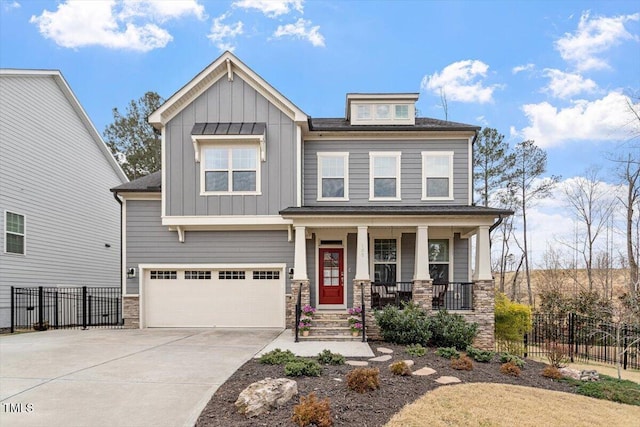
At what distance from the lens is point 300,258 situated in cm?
1216

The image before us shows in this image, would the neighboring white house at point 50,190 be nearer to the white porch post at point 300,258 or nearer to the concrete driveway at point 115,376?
the concrete driveway at point 115,376

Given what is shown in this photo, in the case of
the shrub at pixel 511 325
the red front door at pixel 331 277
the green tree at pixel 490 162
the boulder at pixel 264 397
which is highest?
the green tree at pixel 490 162

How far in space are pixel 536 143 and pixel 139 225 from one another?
20.7m

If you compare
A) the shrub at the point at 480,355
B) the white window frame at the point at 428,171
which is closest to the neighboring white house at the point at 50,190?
the white window frame at the point at 428,171

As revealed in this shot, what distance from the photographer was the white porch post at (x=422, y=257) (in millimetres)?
11773

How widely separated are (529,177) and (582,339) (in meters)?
11.7

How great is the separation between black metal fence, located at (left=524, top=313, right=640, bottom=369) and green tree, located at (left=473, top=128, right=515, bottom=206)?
9.63 meters

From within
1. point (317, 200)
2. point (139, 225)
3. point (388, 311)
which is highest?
point (317, 200)

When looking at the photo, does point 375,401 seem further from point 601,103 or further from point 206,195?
point 601,103

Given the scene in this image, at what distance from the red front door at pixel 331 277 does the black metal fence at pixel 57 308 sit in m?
7.23

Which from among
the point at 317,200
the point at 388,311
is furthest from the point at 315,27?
the point at 388,311

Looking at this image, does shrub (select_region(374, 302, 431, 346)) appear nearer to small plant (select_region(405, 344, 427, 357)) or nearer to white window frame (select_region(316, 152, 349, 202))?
small plant (select_region(405, 344, 427, 357))

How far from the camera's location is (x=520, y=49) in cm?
1872

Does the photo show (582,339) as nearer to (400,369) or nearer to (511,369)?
(511,369)
